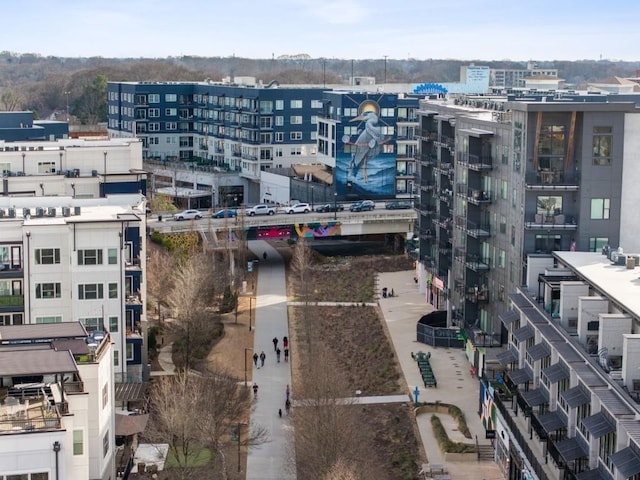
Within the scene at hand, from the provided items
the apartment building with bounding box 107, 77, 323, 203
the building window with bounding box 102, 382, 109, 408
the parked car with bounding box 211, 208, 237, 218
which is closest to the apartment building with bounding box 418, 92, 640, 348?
the building window with bounding box 102, 382, 109, 408

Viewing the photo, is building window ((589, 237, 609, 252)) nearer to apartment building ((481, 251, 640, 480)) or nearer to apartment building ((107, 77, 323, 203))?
apartment building ((481, 251, 640, 480))

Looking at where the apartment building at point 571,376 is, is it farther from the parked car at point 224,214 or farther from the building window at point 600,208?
the parked car at point 224,214

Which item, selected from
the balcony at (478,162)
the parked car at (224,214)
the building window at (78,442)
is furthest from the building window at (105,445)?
the parked car at (224,214)

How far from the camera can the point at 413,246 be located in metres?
74.4

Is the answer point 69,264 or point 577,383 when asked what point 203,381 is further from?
point 577,383

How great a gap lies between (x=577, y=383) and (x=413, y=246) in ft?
146

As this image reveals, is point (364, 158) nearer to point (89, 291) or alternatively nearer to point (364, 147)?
point (364, 147)

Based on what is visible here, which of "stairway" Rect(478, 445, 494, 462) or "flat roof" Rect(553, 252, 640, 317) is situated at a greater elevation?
"flat roof" Rect(553, 252, 640, 317)

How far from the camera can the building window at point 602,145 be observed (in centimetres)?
4262

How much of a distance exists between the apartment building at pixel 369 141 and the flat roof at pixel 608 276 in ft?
157

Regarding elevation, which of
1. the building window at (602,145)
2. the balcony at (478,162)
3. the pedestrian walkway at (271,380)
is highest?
the building window at (602,145)

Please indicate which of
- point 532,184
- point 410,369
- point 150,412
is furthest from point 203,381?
point 532,184

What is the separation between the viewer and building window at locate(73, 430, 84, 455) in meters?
25.3

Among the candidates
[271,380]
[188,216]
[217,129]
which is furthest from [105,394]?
[217,129]
